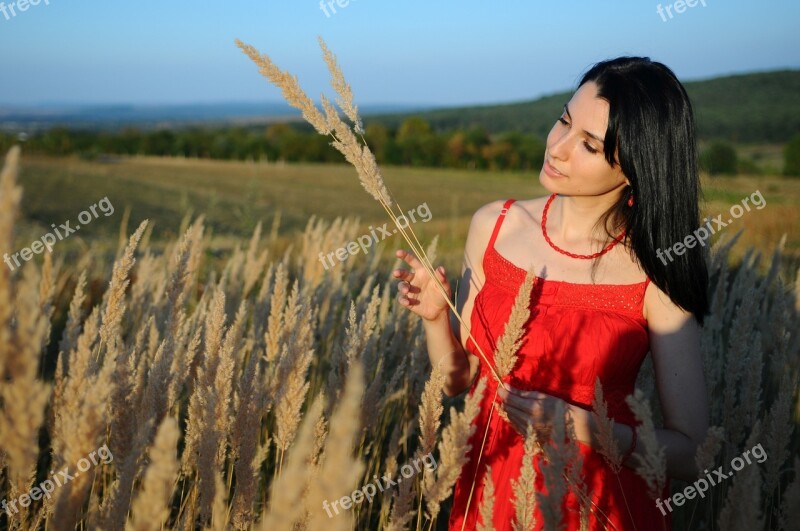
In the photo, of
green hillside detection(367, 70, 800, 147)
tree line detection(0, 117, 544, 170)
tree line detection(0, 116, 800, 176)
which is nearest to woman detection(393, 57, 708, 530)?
green hillside detection(367, 70, 800, 147)

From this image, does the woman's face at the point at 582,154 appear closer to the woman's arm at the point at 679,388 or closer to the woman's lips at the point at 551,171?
the woman's lips at the point at 551,171

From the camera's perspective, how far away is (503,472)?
2.08m

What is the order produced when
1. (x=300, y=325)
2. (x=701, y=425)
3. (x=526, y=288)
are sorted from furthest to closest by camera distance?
(x=701, y=425) → (x=300, y=325) → (x=526, y=288)

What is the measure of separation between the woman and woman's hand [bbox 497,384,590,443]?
8 cm

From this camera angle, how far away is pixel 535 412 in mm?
1675

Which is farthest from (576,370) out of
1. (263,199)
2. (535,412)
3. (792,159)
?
(792,159)

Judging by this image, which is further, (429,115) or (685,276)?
(429,115)

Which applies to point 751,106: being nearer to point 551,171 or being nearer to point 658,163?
point 658,163

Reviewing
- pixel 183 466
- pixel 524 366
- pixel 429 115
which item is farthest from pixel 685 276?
pixel 429 115

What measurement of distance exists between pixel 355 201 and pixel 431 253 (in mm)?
24799

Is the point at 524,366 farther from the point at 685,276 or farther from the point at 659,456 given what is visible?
the point at 659,456

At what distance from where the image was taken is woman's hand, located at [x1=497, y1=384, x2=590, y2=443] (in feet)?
5.43

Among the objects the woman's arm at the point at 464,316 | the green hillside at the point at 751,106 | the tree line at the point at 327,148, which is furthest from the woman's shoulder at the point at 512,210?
the tree line at the point at 327,148

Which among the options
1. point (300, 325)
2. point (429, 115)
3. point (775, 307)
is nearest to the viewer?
point (300, 325)
